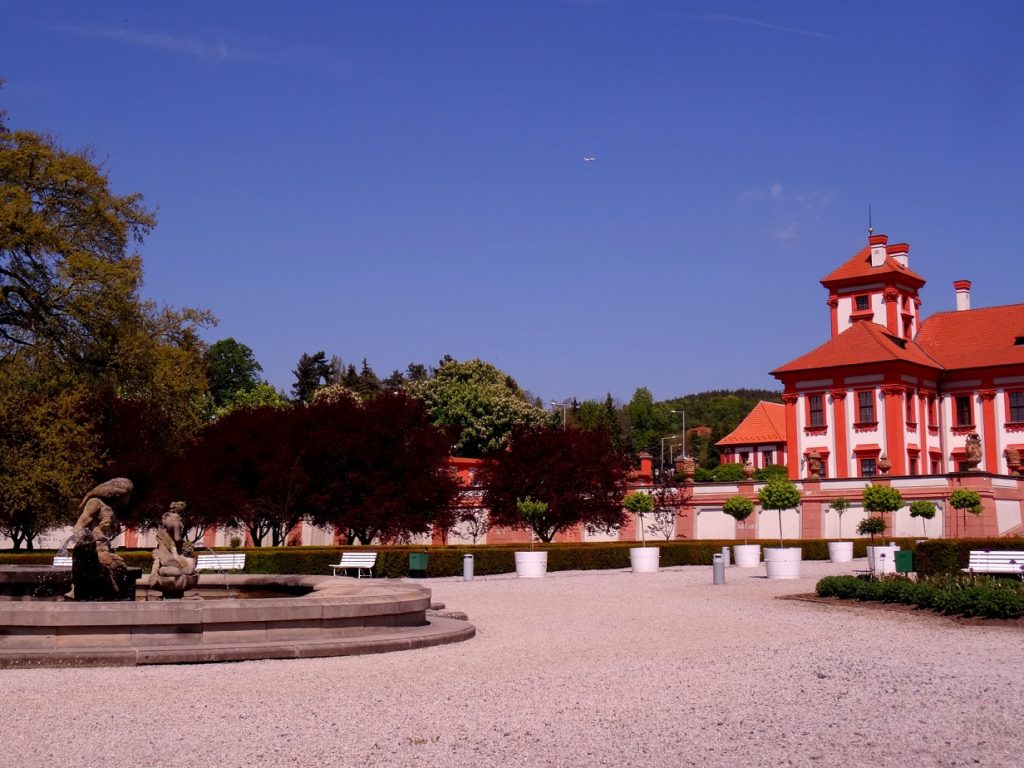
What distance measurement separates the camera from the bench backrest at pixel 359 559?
2778cm

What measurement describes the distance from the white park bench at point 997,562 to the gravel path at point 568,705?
5714 mm

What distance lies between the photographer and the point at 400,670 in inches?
440

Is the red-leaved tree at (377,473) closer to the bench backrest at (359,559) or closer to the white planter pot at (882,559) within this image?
the bench backrest at (359,559)

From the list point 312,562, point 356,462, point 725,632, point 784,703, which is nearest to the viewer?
point 784,703

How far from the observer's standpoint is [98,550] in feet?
46.6

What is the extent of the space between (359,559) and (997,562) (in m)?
15.4

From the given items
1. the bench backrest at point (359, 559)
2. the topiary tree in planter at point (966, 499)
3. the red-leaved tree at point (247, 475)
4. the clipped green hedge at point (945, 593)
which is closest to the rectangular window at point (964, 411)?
the topiary tree in planter at point (966, 499)

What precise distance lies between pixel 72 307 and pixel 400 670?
2066cm

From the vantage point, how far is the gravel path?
23.9ft

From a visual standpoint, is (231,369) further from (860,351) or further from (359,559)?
(359,559)

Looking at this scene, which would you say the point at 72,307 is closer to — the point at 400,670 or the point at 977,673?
the point at 400,670

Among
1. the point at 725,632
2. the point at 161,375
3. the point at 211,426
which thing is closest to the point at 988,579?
the point at 725,632

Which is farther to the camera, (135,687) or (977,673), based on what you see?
(977,673)

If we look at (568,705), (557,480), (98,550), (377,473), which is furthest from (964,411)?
(568,705)
